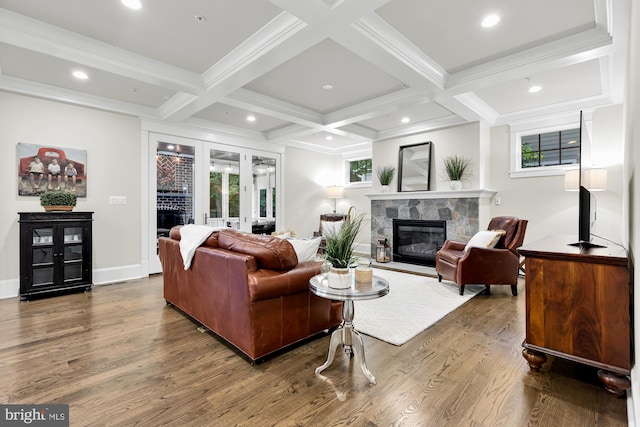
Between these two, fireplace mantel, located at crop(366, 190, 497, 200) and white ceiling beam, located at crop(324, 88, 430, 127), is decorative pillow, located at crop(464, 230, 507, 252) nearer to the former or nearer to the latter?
fireplace mantel, located at crop(366, 190, 497, 200)

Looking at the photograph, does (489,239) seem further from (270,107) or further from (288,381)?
(270,107)

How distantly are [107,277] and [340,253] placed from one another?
13.8 feet

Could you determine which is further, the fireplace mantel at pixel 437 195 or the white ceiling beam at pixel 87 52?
the fireplace mantel at pixel 437 195

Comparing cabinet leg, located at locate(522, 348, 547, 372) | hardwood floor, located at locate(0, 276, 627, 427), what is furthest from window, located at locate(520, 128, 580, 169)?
cabinet leg, located at locate(522, 348, 547, 372)

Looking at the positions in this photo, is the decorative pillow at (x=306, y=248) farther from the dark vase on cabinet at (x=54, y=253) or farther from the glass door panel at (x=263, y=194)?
the glass door panel at (x=263, y=194)

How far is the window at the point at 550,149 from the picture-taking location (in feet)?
15.2

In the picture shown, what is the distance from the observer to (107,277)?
4457mm

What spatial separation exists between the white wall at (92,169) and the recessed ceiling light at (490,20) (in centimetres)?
471

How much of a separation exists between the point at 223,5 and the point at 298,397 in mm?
2848

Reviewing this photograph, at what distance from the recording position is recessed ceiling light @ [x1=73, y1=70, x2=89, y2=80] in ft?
11.4

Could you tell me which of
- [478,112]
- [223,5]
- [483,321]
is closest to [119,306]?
[223,5]

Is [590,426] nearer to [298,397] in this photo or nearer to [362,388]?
[362,388]

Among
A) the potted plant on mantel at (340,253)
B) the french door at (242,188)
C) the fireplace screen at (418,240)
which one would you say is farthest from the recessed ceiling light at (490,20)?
the french door at (242,188)

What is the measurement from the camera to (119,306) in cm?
336
